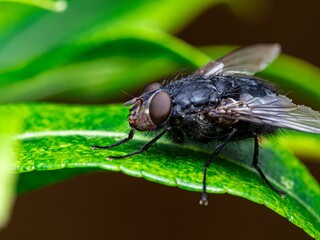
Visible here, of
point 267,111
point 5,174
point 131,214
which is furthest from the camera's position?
point 131,214

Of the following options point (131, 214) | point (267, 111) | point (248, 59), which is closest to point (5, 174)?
point (267, 111)

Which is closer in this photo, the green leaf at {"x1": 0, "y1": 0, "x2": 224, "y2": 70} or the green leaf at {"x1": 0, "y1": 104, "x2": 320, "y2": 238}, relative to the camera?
the green leaf at {"x1": 0, "y1": 104, "x2": 320, "y2": 238}

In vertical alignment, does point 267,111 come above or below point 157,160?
above

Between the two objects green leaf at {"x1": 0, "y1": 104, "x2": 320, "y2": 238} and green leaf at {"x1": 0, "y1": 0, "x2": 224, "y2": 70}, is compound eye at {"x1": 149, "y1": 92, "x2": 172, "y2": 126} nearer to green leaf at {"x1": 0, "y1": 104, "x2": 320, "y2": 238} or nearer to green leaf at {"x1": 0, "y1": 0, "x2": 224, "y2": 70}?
green leaf at {"x1": 0, "y1": 104, "x2": 320, "y2": 238}

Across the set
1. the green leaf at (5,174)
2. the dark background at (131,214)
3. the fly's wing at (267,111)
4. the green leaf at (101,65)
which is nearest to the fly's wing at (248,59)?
the green leaf at (101,65)

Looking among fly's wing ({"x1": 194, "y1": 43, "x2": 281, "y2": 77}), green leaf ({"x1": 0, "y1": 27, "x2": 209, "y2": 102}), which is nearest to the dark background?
green leaf ({"x1": 0, "y1": 27, "x2": 209, "y2": 102})

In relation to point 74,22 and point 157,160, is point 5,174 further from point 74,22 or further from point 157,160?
point 74,22

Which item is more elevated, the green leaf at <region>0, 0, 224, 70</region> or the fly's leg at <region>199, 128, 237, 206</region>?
the green leaf at <region>0, 0, 224, 70</region>
